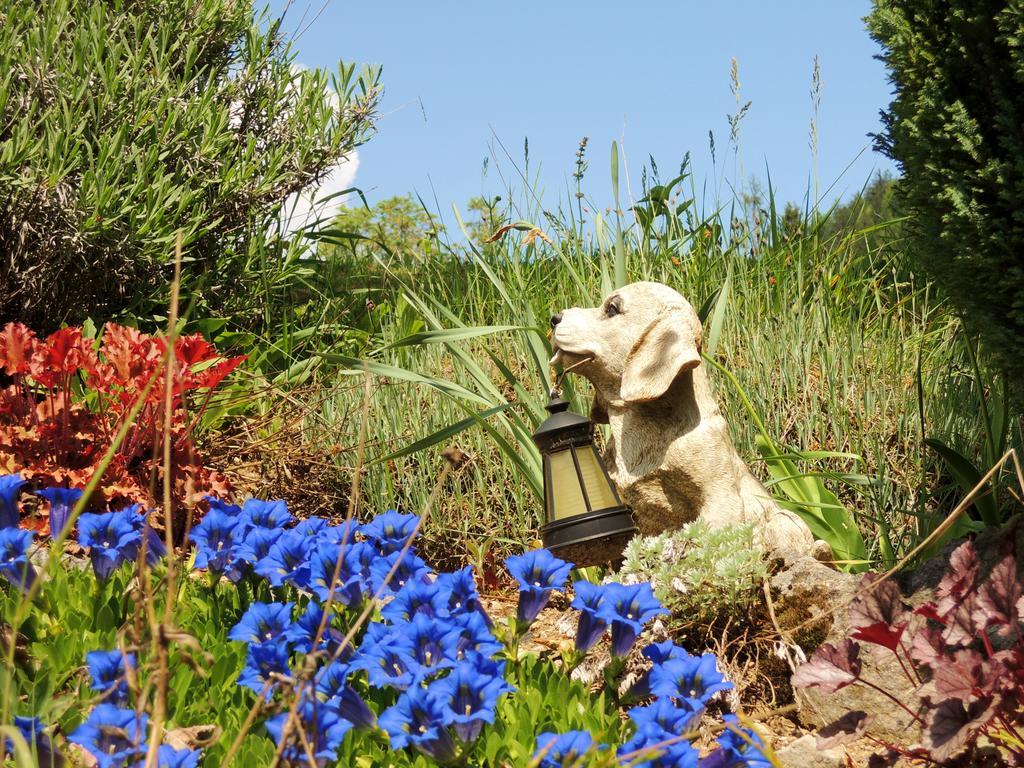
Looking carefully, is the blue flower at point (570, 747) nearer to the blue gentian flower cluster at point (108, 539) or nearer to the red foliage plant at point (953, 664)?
the red foliage plant at point (953, 664)

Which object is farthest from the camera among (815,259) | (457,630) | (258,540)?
(815,259)

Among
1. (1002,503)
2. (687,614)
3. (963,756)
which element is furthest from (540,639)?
(1002,503)

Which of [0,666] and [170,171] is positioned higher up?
[170,171]

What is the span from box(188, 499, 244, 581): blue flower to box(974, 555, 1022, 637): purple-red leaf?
1.86 meters

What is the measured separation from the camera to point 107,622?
257 cm

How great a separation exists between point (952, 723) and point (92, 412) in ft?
12.0

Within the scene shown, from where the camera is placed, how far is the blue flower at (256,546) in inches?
98.1

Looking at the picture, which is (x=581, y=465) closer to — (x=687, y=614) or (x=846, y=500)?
(x=687, y=614)

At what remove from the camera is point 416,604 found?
85.2 inches

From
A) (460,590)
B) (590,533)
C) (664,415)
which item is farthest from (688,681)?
(664,415)

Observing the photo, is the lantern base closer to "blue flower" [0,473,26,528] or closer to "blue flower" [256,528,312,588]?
"blue flower" [256,528,312,588]

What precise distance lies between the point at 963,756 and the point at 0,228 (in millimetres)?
4975

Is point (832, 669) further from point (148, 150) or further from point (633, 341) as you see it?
point (148, 150)

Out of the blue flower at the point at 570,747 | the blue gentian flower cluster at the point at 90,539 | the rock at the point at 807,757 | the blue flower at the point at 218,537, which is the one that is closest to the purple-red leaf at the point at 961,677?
the rock at the point at 807,757
